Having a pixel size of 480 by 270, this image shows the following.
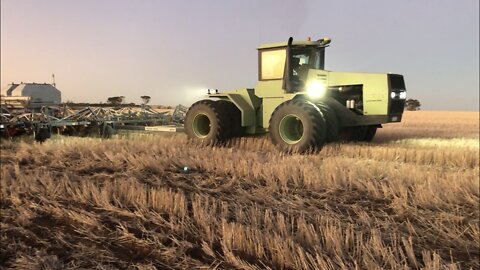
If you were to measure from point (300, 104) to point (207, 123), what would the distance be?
3.10 meters

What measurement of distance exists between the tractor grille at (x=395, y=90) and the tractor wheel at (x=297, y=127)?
142cm

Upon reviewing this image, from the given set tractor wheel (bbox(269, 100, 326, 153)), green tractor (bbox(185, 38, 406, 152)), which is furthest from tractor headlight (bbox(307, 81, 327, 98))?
tractor wheel (bbox(269, 100, 326, 153))

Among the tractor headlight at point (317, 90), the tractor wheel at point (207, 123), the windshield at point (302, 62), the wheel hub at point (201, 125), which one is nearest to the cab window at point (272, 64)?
the windshield at point (302, 62)

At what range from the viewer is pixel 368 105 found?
27.2 feet

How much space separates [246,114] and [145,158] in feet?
10.9

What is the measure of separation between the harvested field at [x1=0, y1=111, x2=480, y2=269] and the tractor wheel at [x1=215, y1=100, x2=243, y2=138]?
3.35 m

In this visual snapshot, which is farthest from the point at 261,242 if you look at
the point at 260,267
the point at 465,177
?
the point at 465,177

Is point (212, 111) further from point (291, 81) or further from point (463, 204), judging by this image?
point (463, 204)

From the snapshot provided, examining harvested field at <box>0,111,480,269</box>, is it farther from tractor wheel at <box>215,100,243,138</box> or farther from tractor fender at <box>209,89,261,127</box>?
tractor wheel at <box>215,100,243,138</box>

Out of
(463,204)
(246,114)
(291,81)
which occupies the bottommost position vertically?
(463,204)

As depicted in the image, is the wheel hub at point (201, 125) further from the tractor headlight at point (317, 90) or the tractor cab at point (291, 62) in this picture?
the tractor headlight at point (317, 90)

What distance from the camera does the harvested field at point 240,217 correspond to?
2.84 meters

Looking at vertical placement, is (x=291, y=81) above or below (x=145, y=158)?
above

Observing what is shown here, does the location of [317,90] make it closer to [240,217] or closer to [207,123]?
[207,123]
